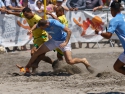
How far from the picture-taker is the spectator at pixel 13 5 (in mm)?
14761

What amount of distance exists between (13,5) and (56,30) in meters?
5.40

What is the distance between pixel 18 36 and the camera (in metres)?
15.0

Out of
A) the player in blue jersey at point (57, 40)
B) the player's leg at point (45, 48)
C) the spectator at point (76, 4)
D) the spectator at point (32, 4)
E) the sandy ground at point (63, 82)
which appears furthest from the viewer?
the spectator at point (76, 4)

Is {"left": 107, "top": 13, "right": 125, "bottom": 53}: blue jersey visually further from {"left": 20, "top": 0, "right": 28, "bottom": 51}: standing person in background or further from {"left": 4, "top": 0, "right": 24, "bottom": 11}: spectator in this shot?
{"left": 20, "top": 0, "right": 28, "bottom": 51}: standing person in background

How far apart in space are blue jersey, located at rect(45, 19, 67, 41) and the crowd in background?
4194 millimetres

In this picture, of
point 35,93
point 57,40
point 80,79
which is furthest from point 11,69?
point 35,93

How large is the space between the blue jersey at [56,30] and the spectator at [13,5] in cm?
461

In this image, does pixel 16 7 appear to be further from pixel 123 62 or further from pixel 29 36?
pixel 123 62

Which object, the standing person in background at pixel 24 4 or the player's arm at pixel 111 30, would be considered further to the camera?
the standing person in background at pixel 24 4

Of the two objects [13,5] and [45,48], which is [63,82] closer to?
[45,48]

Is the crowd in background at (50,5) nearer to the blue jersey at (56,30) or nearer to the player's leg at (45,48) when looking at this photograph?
the player's leg at (45,48)

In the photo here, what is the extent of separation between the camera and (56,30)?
10.1 metres

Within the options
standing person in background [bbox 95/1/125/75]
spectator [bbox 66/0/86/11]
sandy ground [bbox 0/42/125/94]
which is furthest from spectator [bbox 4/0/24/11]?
standing person in background [bbox 95/1/125/75]

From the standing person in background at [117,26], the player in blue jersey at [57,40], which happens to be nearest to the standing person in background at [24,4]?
the player in blue jersey at [57,40]
